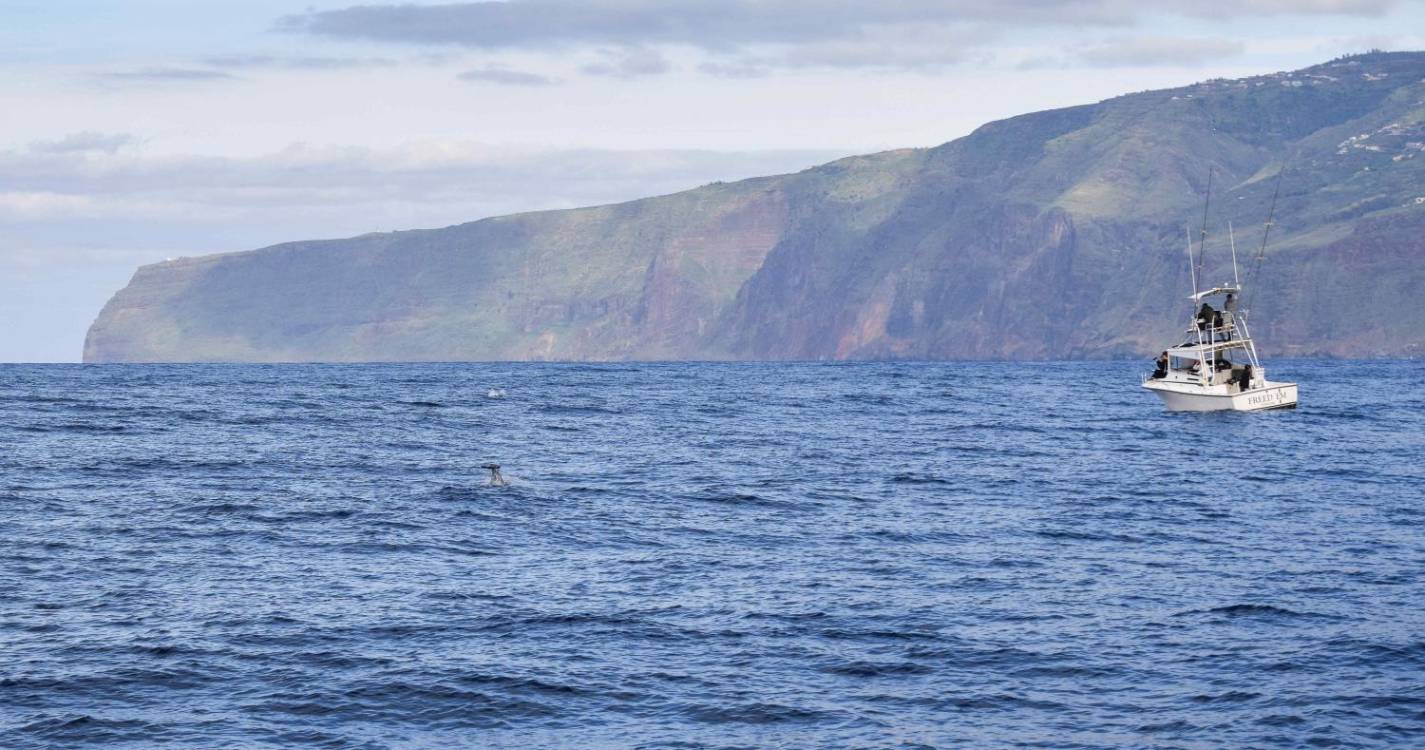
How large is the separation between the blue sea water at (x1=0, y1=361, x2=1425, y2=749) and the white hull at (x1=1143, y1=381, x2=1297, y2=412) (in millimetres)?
32639

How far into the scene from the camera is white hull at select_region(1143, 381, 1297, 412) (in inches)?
3994

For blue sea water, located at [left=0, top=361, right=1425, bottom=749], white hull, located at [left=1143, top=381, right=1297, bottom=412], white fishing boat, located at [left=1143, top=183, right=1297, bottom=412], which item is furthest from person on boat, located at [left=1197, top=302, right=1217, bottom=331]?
blue sea water, located at [left=0, top=361, right=1425, bottom=749]

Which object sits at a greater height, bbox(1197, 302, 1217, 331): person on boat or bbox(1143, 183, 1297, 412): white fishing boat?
bbox(1197, 302, 1217, 331): person on boat

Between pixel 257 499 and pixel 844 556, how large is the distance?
20824mm

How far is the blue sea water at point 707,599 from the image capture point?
2384 centimetres

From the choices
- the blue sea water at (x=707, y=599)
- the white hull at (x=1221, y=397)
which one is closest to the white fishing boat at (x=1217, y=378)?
the white hull at (x=1221, y=397)

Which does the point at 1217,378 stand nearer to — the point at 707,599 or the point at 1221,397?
the point at 1221,397

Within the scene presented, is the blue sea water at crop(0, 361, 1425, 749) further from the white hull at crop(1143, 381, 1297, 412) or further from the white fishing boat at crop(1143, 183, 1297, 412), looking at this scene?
the white fishing boat at crop(1143, 183, 1297, 412)

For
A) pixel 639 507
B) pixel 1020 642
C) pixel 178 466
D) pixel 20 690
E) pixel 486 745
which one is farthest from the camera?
pixel 178 466

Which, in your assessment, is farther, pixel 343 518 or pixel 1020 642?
pixel 343 518

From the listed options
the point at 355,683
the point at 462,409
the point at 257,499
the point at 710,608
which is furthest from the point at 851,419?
the point at 355,683

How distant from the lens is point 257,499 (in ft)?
163

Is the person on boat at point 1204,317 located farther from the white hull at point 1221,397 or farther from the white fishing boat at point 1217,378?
the white hull at point 1221,397

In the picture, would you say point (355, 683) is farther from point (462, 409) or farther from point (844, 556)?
point (462, 409)
